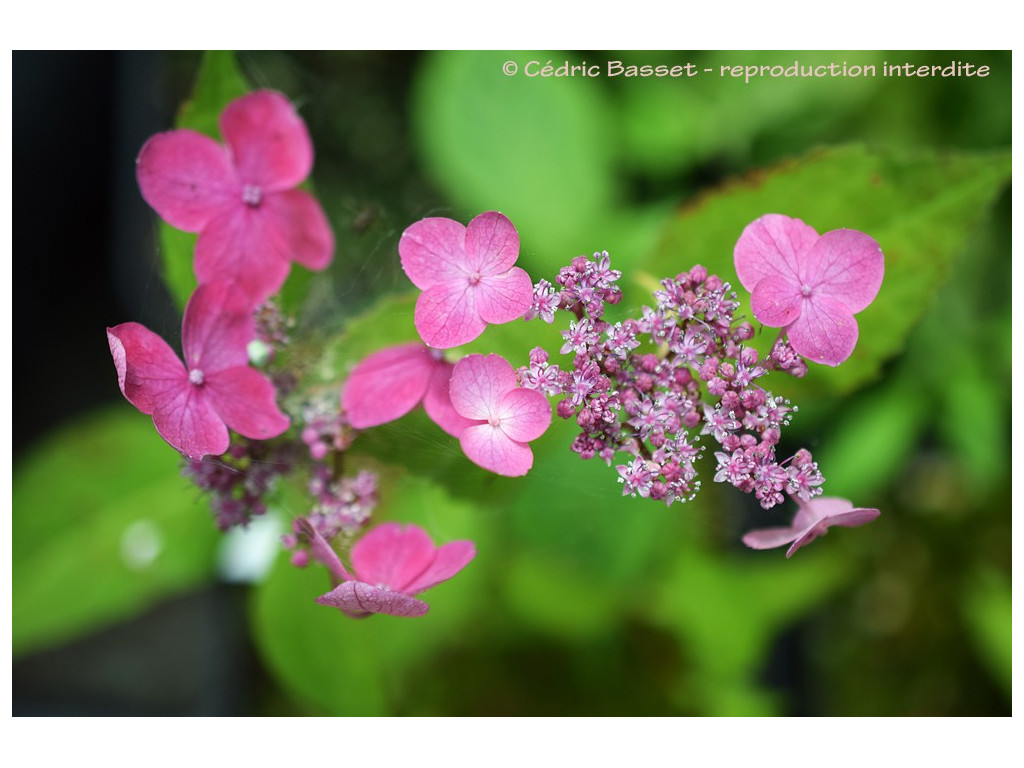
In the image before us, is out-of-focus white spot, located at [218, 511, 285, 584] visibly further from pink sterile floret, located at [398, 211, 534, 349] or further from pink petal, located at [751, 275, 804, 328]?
pink petal, located at [751, 275, 804, 328]

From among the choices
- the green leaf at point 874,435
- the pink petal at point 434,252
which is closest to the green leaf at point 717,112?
the green leaf at point 874,435

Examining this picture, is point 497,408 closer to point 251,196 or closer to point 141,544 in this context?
point 251,196

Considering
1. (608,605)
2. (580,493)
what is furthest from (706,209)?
(608,605)

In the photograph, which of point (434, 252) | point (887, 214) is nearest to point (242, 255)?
point (434, 252)

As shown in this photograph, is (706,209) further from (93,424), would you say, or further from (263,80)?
(93,424)

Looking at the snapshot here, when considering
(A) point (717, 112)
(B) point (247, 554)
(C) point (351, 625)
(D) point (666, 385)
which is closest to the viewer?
(D) point (666, 385)

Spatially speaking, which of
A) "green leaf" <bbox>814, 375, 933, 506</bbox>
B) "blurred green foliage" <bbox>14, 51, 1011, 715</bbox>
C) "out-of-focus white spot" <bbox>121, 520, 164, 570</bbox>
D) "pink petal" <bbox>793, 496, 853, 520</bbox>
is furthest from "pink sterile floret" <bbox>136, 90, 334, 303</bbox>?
"green leaf" <bbox>814, 375, 933, 506</bbox>

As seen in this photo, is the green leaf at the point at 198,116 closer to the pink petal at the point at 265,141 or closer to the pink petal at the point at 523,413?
the pink petal at the point at 265,141
